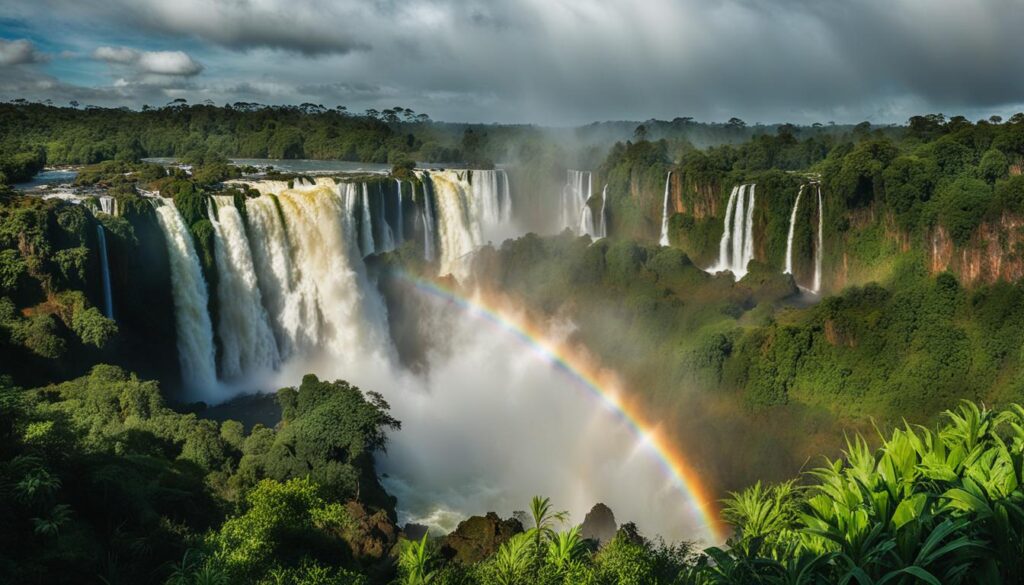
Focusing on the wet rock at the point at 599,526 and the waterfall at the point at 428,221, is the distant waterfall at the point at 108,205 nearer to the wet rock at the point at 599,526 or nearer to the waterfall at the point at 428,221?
the waterfall at the point at 428,221

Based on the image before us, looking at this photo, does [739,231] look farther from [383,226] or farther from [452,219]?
[383,226]

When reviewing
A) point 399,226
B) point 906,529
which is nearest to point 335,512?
point 906,529

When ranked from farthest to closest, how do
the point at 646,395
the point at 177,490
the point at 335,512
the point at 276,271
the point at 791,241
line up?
the point at 791,241 < the point at 276,271 < the point at 646,395 < the point at 335,512 < the point at 177,490

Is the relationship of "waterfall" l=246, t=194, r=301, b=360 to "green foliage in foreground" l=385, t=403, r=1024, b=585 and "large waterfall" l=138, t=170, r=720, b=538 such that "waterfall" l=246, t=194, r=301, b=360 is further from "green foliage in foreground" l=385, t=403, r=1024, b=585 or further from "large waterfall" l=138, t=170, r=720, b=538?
"green foliage in foreground" l=385, t=403, r=1024, b=585

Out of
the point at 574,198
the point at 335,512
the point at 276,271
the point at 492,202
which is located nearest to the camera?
the point at 335,512

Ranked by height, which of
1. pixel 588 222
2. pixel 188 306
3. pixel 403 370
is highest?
pixel 588 222

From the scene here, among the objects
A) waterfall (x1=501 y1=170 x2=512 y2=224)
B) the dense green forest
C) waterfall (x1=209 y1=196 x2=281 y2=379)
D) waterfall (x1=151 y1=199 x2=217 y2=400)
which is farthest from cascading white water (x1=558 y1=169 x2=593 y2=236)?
waterfall (x1=151 y1=199 x2=217 y2=400)

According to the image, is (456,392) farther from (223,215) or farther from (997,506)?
(997,506)
